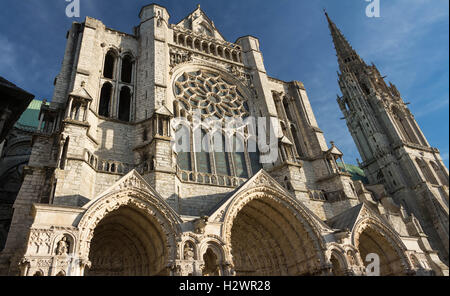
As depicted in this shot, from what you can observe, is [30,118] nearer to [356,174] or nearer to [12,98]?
[12,98]

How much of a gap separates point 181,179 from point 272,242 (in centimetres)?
473

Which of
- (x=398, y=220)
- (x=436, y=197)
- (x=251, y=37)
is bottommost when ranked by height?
(x=398, y=220)

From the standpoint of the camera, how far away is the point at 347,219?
12.8 meters

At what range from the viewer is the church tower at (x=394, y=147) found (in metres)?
27.4

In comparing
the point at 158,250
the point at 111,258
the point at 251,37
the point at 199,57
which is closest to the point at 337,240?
the point at 158,250

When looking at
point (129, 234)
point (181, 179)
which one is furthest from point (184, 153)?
point (129, 234)

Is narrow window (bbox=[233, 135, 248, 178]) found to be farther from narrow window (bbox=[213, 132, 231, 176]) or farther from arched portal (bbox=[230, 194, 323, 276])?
arched portal (bbox=[230, 194, 323, 276])

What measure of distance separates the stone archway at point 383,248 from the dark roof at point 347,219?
1.25 ft

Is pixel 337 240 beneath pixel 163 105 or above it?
beneath

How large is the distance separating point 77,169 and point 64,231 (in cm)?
286

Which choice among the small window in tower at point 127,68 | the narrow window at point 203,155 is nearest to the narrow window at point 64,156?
the narrow window at point 203,155

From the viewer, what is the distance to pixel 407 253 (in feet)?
40.2

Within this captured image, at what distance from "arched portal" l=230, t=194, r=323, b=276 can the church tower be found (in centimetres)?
1954
